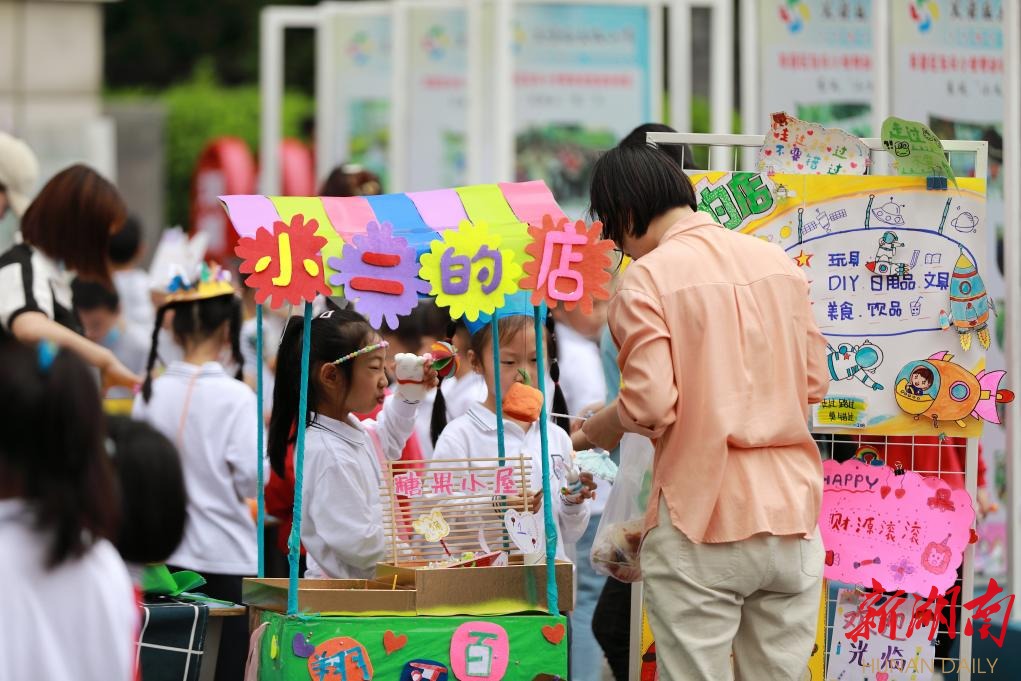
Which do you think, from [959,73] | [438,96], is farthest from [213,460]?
[438,96]

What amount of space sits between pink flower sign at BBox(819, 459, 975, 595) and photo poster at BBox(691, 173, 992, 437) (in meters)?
0.16

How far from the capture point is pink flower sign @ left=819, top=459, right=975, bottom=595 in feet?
14.1

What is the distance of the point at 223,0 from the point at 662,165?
1103 inches

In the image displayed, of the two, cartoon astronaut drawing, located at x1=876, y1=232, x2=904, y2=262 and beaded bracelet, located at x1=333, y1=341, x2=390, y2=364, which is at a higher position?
cartoon astronaut drawing, located at x1=876, y1=232, x2=904, y2=262

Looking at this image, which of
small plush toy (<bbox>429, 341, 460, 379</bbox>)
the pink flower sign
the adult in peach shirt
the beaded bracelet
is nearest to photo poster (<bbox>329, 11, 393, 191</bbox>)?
the beaded bracelet

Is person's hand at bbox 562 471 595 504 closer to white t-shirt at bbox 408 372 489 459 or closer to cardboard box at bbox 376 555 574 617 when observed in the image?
cardboard box at bbox 376 555 574 617

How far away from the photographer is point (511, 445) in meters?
4.54

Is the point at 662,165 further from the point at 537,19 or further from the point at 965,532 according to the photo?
the point at 537,19

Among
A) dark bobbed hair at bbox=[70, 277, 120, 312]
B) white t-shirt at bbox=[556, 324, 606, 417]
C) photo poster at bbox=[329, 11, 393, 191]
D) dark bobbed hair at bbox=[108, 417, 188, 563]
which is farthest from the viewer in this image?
photo poster at bbox=[329, 11, 393, 191]

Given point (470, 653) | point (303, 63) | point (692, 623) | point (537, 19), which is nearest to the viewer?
point (692, 623)

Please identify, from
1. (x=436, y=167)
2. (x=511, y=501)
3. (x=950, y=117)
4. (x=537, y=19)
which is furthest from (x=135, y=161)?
(x=511, y=501)

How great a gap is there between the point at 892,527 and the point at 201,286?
2734 millimetres

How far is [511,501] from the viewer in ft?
13.6

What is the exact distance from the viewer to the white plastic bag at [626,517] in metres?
4.12
